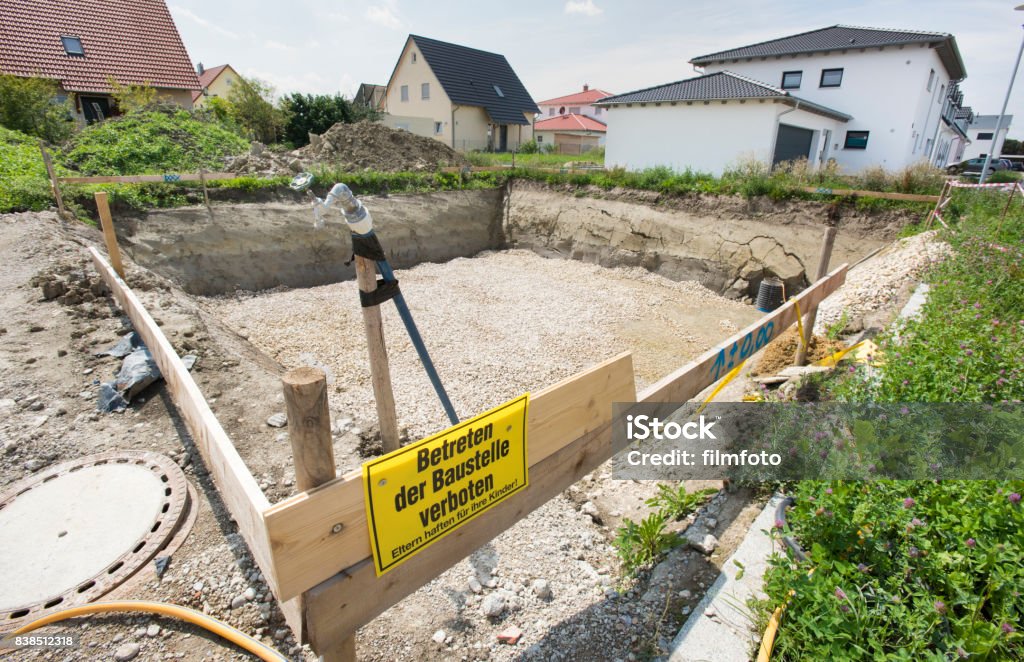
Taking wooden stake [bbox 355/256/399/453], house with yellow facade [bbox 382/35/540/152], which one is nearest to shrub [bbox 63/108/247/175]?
wooden stake [bbox 355/256/399/453]

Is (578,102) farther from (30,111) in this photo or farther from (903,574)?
(903,574)

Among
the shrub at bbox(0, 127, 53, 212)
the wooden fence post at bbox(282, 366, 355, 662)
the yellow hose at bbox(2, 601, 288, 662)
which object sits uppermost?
the shrub at bbox(0, 127, 53, 212)

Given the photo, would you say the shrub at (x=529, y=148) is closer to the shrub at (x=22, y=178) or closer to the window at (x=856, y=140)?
the window at (x=856, y=140)

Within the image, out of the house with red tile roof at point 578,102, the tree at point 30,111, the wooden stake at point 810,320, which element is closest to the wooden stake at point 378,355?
the wooden stake at point 810,320

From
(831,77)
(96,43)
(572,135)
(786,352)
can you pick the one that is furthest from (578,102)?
(786,352)

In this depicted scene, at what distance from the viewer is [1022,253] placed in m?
5.78

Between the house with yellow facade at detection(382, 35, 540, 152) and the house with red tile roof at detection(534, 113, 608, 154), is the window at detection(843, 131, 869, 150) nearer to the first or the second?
the house with yellow facade at detection(382, 35, 540, 152)

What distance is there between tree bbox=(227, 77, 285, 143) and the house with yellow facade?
7.44 meters

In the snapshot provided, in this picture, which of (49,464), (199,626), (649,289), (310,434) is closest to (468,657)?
(199,626)

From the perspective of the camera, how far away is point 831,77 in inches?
829

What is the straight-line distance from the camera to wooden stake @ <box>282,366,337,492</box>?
1.63 metres

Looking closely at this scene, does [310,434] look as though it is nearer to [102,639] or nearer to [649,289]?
[102,639]

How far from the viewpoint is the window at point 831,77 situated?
20781mm

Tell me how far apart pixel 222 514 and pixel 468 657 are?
190 centimetres
